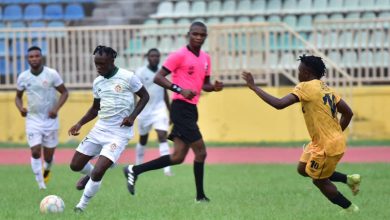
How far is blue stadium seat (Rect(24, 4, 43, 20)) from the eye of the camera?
2939 centimetres

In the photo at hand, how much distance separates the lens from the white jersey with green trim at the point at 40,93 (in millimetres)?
15328

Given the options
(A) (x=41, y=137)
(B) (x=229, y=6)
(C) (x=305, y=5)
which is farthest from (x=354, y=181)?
(B) (x=229, y=6)

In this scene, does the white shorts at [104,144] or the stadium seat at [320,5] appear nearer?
the white shorts at [104,144]

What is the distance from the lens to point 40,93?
15352 millimetres

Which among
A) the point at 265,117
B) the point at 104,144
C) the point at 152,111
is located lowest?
the point at 265,117

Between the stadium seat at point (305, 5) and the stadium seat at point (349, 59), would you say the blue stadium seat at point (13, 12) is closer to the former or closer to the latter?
the stadium seat at point (305, 5)

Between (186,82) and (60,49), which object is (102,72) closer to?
(186,82)

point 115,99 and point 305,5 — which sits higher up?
point 305,5

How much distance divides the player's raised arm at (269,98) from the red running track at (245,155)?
31.0 ft

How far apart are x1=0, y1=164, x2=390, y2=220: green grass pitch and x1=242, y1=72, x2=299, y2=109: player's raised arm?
4.20 feet

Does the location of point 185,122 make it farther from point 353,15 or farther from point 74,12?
point 74,12

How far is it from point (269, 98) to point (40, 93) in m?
6.02

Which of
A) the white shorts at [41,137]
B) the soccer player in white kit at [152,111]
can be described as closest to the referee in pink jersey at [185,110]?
the white shorts at [41,137]

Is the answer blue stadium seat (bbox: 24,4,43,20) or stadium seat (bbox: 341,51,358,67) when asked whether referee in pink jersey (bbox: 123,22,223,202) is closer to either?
stadium seat (bbox: 341,51,358,67)
